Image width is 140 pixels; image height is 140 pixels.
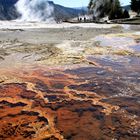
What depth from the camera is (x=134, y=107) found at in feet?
29.6

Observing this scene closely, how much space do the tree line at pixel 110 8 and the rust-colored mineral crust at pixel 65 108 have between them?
50742 millimetres

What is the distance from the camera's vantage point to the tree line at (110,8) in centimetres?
6122

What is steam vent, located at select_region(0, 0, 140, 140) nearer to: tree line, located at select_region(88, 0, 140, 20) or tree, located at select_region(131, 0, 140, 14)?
tree, located at select_region(131, 0, 140, 14)

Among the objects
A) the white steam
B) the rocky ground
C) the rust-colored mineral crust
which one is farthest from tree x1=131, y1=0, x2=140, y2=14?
the white steam

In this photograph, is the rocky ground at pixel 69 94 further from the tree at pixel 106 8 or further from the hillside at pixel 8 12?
the hillside at pixel 8 12

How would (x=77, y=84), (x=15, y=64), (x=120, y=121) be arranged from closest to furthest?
(x=120, y=121), (x=77, y=84), (x=15, y=64)

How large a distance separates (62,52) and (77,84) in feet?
19.4

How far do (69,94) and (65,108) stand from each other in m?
1.40

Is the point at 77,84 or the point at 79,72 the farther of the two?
the point at 79,72

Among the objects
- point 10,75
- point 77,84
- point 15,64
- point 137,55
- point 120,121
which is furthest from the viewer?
Answer: point 137,55

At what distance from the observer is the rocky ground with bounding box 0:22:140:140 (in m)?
7.64

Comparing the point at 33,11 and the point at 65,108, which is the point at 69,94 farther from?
the point at 33,11

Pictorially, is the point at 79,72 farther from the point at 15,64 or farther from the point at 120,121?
the point at 120,121

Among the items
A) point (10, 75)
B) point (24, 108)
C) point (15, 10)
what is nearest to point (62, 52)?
point (10, 75)
